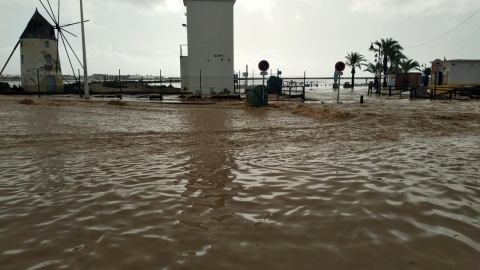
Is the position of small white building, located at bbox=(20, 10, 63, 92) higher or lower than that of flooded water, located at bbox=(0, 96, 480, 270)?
higher

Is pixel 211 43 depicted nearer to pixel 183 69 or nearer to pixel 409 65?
pixel 183 69

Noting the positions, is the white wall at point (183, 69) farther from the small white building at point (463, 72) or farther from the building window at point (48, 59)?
the small white building at point (463, 72)

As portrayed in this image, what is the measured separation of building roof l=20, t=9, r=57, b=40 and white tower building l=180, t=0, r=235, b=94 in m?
20.9

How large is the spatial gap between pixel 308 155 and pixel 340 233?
11.6 feet

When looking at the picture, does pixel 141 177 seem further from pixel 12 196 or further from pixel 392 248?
pixel 392 248

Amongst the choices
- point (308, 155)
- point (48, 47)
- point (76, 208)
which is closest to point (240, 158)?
point (308, 155)

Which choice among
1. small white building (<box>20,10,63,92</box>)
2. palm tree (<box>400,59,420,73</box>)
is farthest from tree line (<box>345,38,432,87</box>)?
small white building (<box>20,10,63,92</box>)

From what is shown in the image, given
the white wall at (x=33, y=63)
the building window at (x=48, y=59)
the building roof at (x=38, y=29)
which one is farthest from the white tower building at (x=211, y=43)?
the building window at (x=48, y=59)

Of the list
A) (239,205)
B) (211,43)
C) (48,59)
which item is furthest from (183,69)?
(239,205)

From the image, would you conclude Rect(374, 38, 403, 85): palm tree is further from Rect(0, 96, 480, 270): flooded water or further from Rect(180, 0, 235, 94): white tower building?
Rect(0, 96, 480, 270): flooded water

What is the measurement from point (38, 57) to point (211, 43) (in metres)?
23.7

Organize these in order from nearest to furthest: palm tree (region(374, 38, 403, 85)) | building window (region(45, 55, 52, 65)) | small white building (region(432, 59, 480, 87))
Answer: small white building (region(432, 59, 480, 87)) < building window (region(45, 55, 52, 65)) < palm tree (region(374, 38, 403, 85))

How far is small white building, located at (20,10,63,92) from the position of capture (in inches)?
1534

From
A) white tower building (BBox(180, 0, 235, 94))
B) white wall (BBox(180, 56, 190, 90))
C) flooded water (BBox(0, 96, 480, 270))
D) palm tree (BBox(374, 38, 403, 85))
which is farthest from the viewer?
palm tree (BBox(374, 38, 403, 85))
